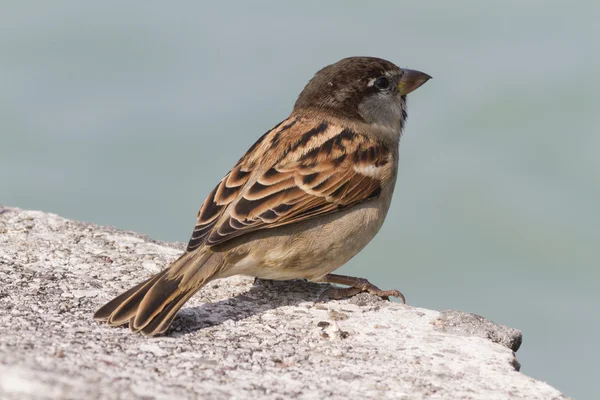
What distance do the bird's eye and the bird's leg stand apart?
148 cm

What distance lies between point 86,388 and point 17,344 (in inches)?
28.1

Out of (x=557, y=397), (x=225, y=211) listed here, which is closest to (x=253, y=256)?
(x=225, y=211)

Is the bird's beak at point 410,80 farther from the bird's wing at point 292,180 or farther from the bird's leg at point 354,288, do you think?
the bird's leg at point 354,288

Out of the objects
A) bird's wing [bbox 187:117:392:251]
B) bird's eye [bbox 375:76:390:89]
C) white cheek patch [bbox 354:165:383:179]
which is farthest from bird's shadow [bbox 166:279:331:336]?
bird's eye [bbox 375:76:390:89]

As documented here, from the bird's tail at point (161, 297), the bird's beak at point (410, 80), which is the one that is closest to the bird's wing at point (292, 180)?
the bird's tail at point (161, 297)

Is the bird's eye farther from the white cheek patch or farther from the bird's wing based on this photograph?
the white cheek patch

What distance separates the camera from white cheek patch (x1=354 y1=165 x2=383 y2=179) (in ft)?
18.4

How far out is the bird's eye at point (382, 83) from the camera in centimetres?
624

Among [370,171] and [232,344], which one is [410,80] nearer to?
[370,171]

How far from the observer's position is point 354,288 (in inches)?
221

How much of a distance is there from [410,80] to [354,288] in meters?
1.75

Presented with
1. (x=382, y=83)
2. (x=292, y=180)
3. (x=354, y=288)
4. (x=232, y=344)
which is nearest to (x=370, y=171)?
(x=292, y=180)

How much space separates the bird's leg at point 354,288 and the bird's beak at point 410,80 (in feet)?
5.23

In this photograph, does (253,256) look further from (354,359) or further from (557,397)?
(557,397)
